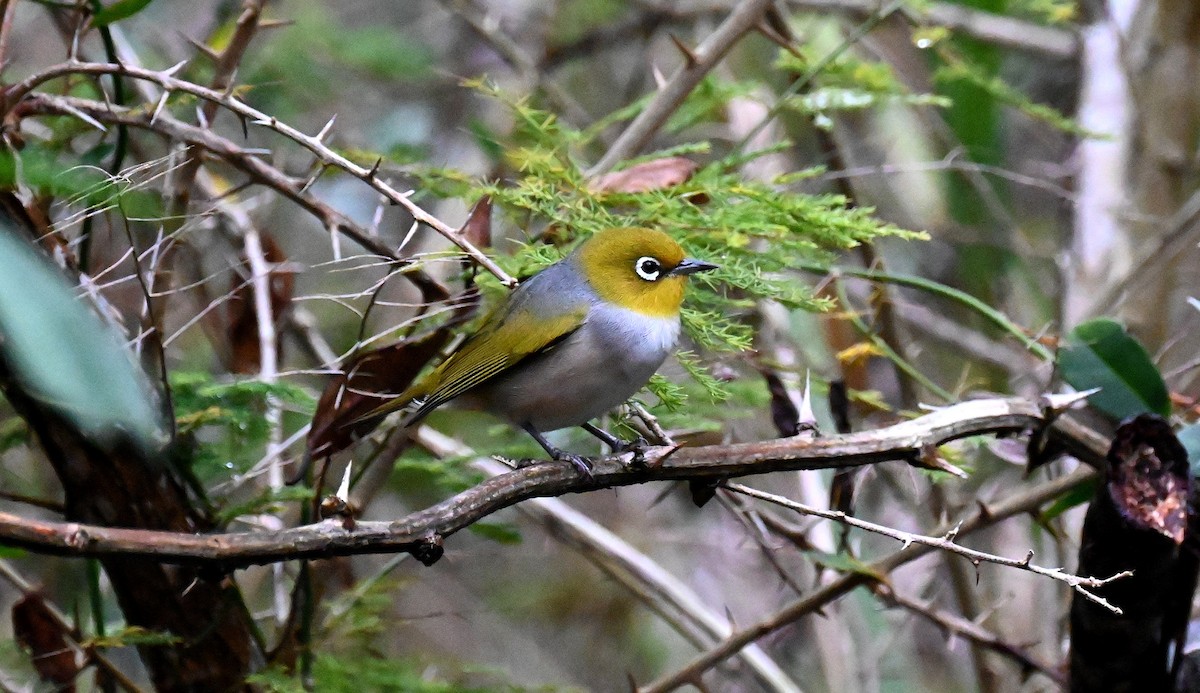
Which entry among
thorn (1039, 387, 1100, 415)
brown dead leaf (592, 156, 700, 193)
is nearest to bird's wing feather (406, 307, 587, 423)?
brown dead leaf (592, 156, 700, 193)

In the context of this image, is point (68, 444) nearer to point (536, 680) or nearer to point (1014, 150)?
point (536, 680)

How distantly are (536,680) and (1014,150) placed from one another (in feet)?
14.6

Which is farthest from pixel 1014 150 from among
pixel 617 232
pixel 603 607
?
pixel 617 232

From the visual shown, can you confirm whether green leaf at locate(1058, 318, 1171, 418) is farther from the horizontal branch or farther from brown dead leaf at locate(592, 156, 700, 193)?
brown dead leaf at locate(592, 156, 700, 193)

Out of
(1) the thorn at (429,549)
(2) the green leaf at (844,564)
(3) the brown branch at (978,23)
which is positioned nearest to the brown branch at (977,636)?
(2) the green leaf at (844,564)

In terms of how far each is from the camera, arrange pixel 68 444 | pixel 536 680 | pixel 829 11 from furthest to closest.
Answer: pixel 536 680 < pixel 829 11 < pixel 68 444

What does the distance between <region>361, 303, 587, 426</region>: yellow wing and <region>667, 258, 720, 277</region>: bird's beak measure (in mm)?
298

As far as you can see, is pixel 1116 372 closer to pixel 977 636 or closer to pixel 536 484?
pixel 977 636

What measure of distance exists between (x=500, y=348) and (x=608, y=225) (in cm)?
46

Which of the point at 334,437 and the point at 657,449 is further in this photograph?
the point at 334,437

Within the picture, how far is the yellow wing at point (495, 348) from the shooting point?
312cm

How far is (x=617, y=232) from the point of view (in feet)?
10.4

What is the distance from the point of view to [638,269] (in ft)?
10.6

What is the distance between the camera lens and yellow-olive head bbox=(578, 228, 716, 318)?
3139 millimetres
